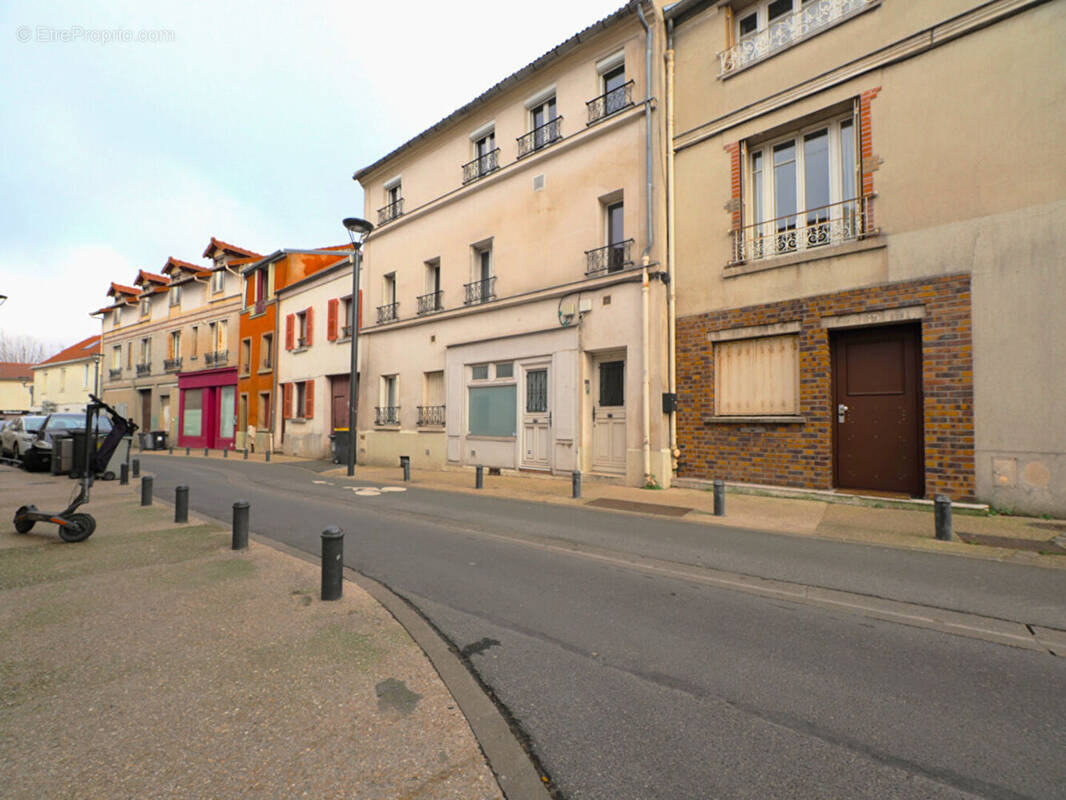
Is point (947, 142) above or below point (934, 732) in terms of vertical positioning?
above

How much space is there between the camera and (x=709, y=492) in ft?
33.9

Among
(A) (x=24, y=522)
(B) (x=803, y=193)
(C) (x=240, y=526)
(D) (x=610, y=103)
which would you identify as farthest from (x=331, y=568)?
(D) (x=610, y=103)

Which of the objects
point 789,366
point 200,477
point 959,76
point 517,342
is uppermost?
point 959,76

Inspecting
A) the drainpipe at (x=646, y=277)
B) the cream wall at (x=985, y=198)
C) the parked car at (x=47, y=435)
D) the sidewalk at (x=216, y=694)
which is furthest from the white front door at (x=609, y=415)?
the parked car at (x=47, y=435)

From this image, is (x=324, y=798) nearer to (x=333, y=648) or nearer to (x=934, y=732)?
(x=333, y=648)

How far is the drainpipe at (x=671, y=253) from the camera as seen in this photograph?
1104 centimetres

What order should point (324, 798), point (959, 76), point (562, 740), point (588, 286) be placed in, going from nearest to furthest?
point (324, 798) < point (562, 740) < point (959, 76) < point (588, 286)

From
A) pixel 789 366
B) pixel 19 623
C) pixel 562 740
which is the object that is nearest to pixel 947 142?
pixel 789 366

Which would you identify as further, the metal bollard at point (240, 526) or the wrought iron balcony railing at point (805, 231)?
the wrought iron balcony railing at point (805, 231)

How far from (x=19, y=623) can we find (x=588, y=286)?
1071cm

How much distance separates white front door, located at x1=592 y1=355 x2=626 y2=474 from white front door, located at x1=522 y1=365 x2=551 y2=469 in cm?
126

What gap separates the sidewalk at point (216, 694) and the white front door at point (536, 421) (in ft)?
27.5

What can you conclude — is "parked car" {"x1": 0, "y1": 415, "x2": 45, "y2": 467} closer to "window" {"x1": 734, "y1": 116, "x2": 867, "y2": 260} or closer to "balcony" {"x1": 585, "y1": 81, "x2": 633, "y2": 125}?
"balcony" {"x1": 585, "y1": 81, "x2": 633, "y2": 125}

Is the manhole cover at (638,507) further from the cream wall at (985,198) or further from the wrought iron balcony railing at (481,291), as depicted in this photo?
the wrought iron balcony railing at (481,291)
